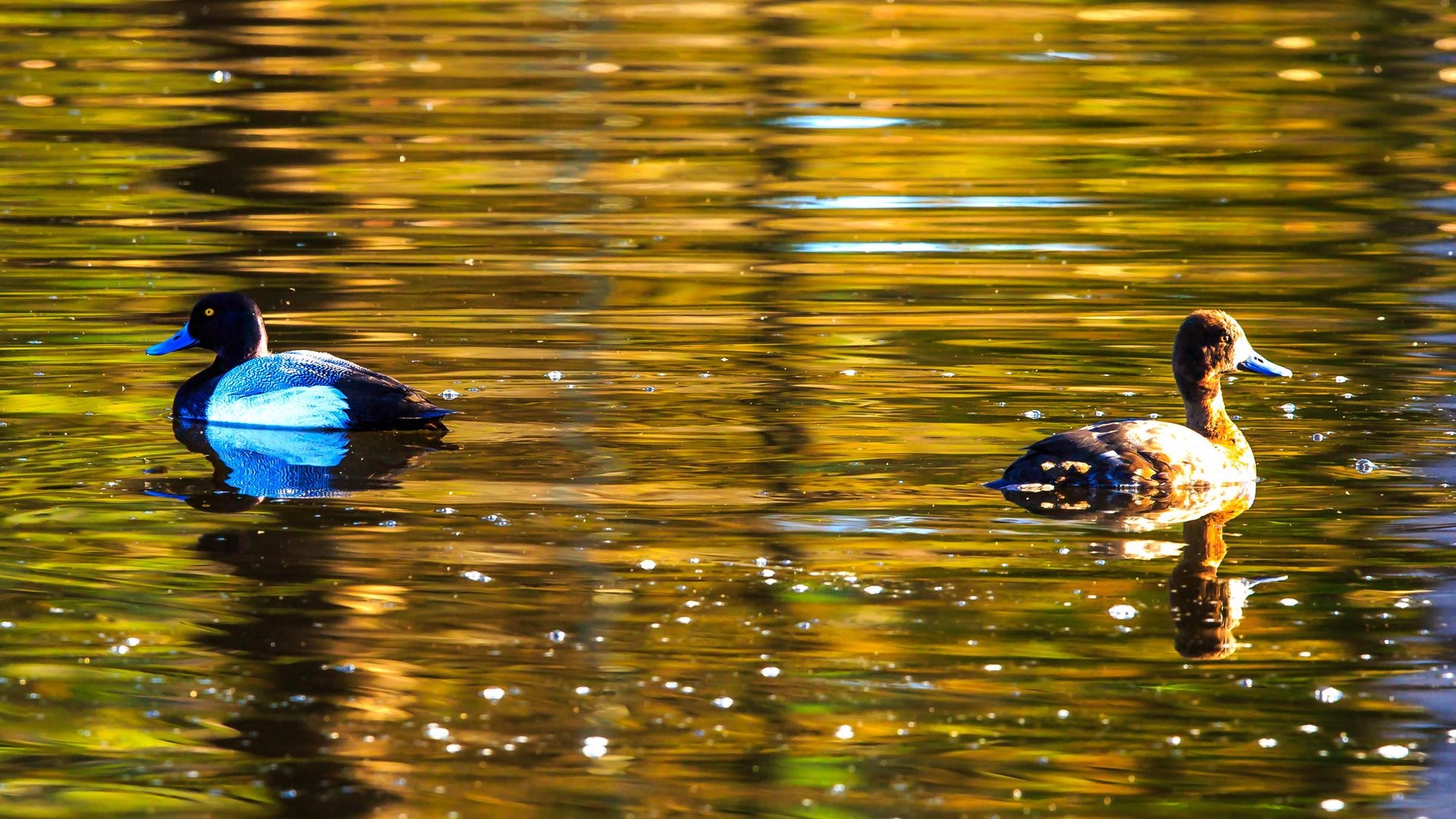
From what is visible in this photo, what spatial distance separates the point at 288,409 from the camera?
429 inches

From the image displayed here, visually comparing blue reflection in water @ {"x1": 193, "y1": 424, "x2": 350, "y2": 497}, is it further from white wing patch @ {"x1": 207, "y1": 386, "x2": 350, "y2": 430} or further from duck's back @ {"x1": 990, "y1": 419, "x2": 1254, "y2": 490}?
duck's back @ {"x1": 990, "y1": 419, "x2": 1254, "y2": 490}

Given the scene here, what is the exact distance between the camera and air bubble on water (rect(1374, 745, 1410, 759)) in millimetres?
6180

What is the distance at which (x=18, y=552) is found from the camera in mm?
8164

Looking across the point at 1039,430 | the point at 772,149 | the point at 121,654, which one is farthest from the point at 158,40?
the point at 121,654

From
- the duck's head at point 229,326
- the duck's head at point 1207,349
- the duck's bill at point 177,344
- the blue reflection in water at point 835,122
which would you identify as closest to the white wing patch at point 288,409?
the duck's head at point 229,326

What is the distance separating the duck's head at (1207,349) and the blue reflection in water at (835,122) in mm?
12107

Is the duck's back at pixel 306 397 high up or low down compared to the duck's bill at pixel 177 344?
down

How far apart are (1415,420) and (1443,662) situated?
357 centimetres

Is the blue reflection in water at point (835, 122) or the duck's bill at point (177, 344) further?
the blue reflection in water at point (835, 122)

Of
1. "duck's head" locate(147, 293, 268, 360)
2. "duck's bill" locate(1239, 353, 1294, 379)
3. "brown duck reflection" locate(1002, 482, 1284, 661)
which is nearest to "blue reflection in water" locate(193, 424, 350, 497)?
"duck's head" locate(147, 293, 268, 360)

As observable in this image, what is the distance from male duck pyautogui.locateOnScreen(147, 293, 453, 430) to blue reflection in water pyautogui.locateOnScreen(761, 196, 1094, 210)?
6.96 meters

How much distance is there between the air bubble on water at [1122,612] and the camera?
7.42m

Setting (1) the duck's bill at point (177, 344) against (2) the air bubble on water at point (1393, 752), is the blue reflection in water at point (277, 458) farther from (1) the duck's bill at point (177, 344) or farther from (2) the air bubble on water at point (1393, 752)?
(2) the air bubble on water at point (1393, 752)

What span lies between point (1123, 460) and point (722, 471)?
1767 mm
